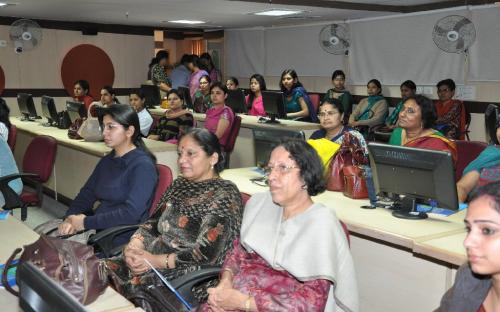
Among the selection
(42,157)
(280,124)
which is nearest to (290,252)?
(42,157)

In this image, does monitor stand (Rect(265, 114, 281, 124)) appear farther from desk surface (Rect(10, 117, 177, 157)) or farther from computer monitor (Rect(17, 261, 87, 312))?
computer monitor (Rect(17, 261, 87, 312))

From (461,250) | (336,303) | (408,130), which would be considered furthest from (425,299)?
(408,130)

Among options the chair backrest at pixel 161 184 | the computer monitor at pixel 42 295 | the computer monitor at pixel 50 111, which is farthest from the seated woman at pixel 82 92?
the computer monitor at pixel 42 295

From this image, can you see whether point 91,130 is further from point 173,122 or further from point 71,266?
point 71,266

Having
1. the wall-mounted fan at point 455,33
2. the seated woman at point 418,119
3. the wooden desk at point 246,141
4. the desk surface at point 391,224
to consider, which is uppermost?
the wall-mounted fan at point 455,33

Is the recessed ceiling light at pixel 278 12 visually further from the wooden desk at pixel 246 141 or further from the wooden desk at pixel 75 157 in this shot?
the wooden desk at pixel 75 157

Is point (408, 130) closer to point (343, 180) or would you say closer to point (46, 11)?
point (343, 180)

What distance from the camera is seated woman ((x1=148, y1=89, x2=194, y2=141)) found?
6246 mm

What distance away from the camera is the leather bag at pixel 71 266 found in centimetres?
169

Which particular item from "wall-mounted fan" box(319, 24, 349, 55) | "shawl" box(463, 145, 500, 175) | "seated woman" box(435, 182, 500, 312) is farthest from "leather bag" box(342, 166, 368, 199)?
"wall-mounted fan" box(319, 24, 349, 55)

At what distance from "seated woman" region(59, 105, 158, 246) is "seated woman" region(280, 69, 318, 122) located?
442 centimetres

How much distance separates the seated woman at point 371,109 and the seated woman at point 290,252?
242 inches

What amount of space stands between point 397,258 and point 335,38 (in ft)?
19.7

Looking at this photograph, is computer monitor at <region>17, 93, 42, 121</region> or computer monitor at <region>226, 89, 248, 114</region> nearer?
computer monitor at <region>17, 93, 42, 121</region>
